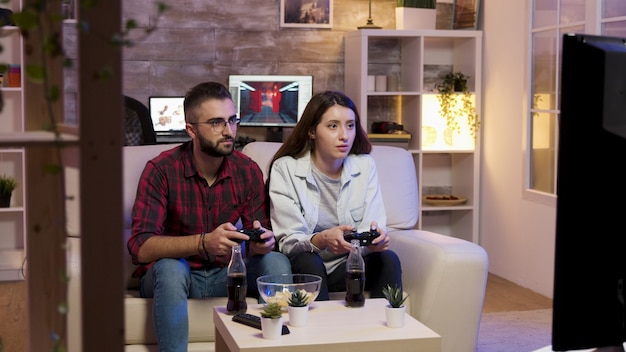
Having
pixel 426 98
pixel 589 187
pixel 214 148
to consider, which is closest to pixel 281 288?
pixel 214 148

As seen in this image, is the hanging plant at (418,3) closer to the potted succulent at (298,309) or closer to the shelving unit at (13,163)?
the shelving unit at (13,163)

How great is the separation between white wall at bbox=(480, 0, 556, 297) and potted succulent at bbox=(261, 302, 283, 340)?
294 cm

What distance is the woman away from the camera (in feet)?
11.1

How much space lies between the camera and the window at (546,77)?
501 cm

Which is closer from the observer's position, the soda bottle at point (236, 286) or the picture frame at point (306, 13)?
the soda bottle at point (236, 286)

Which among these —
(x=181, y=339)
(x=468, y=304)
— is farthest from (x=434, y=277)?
(x=181, y=339)

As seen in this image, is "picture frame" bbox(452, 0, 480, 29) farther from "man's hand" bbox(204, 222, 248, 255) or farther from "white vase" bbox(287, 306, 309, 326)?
"white vase" bbox(287, 306, 309, 326)

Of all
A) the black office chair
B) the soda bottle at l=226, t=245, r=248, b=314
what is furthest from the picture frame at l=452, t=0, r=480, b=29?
the soda bottle at l=226, t=245, r=248, b=314

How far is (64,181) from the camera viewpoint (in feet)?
4.01

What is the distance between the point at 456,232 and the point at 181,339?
3.68m

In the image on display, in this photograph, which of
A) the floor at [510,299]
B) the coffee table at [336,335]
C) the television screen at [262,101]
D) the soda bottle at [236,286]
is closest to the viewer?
the coffee table at [336,335]

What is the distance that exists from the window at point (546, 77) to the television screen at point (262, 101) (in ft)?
4.94

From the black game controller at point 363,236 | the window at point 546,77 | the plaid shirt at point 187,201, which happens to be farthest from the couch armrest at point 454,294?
the window at point 546,77

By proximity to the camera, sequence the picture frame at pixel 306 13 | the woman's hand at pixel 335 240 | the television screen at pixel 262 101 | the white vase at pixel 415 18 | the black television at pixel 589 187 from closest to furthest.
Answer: the black television at pixel 589 187 → the woman's hand at pixel 335 240 → the television screen at pixel 262 101 → the white vase at pixel 415 18 → the picture frame at pixel 306 13
